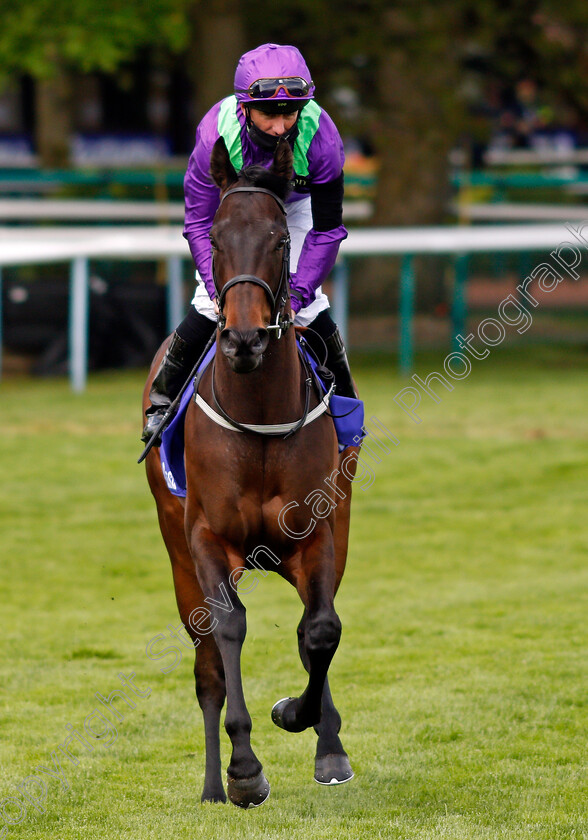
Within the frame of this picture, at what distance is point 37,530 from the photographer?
31.0ft

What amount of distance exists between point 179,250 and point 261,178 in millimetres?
10555

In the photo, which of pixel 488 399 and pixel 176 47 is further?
pixel 176 47

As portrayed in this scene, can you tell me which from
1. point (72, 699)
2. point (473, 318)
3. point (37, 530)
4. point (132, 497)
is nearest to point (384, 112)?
point (473, 318)

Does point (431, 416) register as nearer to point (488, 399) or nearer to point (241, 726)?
point (488, 399)

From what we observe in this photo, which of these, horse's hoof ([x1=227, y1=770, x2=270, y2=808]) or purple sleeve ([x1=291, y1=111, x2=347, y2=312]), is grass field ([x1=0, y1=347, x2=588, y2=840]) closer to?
horse's hoof ([x1=227, y1=770, x2=270, y2=808])

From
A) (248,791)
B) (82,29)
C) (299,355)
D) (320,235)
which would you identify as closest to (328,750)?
(248,791)

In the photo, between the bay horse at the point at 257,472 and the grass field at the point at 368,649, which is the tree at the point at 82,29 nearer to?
the grass field at the point at 368,649

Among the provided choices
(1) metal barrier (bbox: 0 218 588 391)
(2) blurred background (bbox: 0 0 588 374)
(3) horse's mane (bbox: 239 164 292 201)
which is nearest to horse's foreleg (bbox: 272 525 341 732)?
(3) horse's mane (bbox: 239 164 292 201)

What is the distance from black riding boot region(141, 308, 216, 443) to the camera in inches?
199

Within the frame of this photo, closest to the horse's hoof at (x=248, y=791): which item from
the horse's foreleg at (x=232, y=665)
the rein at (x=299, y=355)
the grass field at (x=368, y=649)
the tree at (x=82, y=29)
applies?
the horse's foreleg at (x=232, y=665)

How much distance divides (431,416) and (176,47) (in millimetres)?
5744

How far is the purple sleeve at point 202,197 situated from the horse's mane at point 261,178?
285 millimetres

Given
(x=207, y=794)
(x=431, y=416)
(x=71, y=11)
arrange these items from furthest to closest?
(x=71, y=11), (x=431, y=416), (x=207, y=794)

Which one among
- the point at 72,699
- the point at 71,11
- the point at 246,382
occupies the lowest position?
the point at 72,699
